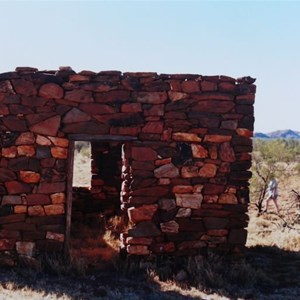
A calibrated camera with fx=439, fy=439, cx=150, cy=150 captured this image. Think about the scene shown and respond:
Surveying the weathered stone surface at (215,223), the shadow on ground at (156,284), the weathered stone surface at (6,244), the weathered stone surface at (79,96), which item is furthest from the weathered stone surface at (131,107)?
the weathered stone surface at (6,244)

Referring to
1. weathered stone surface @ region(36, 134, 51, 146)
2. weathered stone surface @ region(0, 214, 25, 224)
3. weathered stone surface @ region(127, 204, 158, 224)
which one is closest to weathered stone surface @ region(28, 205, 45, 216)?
weathered stone surface @ region(0, 214, 25, 224)

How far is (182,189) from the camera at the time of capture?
252 inches

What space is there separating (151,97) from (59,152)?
1.52 metres

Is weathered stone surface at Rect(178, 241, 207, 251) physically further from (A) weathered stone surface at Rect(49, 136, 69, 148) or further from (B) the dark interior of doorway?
(B) the dark interior of doorway

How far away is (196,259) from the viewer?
20.6 feet

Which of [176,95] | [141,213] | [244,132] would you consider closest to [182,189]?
[141,213]

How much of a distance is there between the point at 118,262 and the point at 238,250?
1.81 m

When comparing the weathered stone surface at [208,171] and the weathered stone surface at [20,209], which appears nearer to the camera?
the weathered stone surface at [20,209]

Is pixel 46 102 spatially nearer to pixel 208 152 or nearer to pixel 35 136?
pixel 35 136

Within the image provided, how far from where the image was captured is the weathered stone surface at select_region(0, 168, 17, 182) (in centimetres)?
606

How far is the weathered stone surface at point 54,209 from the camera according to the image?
6176mm

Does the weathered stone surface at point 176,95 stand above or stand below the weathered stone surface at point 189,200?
above

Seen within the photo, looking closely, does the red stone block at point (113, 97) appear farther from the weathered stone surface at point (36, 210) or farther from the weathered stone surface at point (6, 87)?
the weathered stone surface at point (36, 210)

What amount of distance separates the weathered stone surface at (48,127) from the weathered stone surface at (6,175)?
657mm
